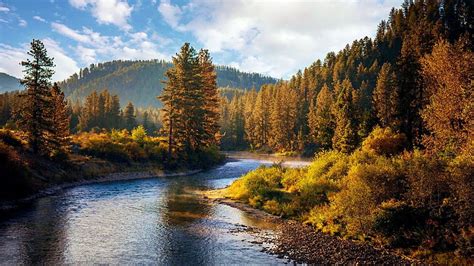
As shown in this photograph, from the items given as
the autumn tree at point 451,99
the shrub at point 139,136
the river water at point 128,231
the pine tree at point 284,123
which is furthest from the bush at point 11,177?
the pine tree at point 284,123

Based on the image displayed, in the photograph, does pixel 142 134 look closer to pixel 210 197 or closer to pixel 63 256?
pixel 210 197

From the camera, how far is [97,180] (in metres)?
49.1

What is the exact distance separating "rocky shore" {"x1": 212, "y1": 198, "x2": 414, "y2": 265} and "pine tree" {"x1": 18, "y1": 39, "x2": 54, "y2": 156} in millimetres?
33039

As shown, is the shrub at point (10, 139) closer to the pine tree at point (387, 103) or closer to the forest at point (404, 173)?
the forest at point (404, 173)

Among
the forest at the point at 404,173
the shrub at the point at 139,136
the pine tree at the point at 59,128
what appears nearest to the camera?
the forest at the point at 404,173

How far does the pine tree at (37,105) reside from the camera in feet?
152

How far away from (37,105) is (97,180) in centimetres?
1186

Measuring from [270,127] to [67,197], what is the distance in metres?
94.8

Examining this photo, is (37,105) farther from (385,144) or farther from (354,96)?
(354,96)

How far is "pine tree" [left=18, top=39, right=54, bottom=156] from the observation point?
46.3 meters

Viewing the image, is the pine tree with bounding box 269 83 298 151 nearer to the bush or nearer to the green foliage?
the green foliage

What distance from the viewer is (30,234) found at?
23219mm

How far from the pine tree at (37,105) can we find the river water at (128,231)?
33.7 feet

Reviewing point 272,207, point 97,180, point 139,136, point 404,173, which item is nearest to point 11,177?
point 97,180
